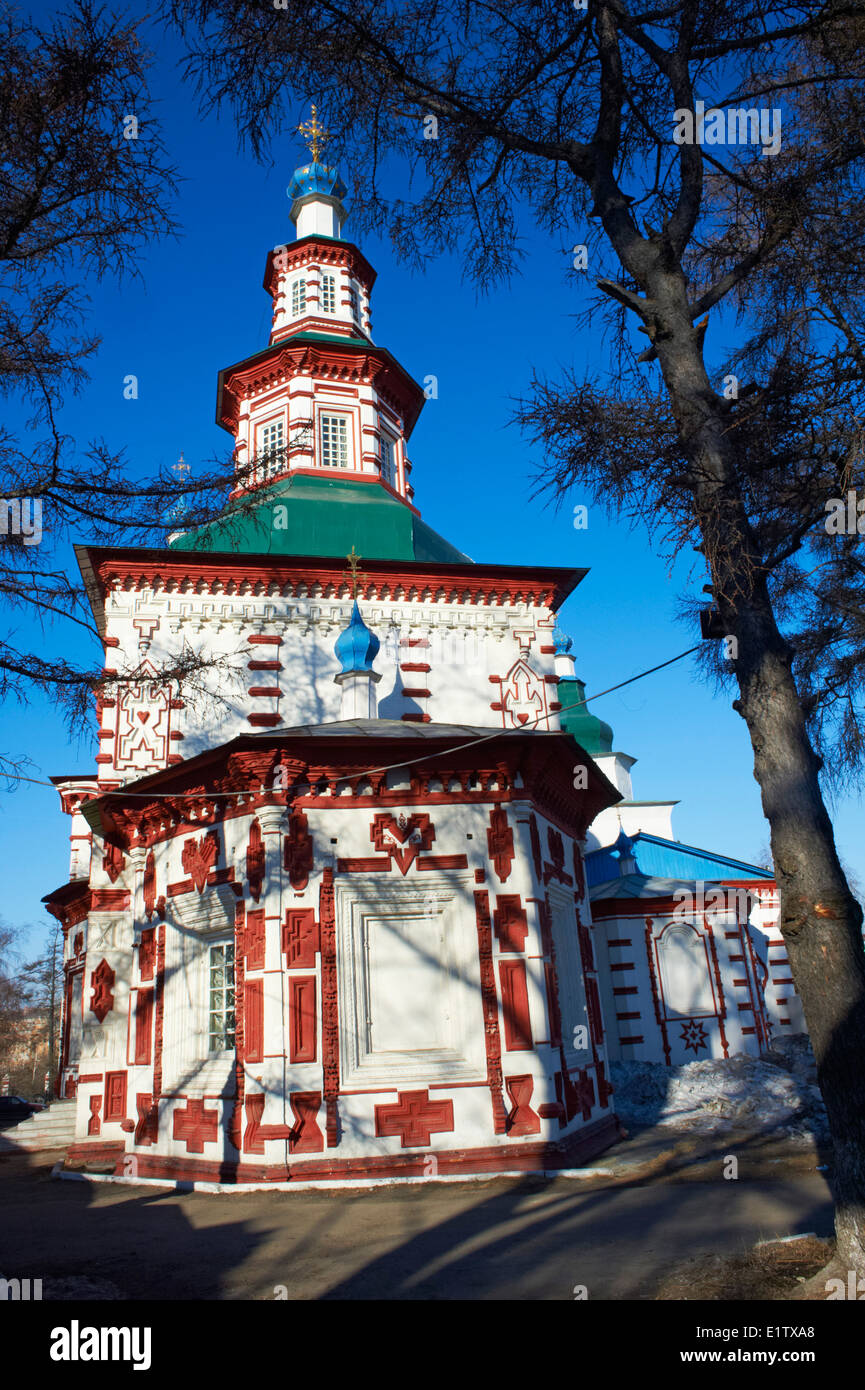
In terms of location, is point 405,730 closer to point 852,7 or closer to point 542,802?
point 542,802

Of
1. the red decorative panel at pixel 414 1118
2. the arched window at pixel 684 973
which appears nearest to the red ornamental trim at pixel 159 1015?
the red decorative panel at pixel 414 1118

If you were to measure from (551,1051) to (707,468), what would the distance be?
786 cm

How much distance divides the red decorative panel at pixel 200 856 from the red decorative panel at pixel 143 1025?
7.05 feet

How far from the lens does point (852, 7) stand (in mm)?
6754

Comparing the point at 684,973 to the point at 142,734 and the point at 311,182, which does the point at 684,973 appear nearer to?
the point at 142,734

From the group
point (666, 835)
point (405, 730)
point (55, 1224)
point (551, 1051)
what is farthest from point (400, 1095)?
point (666, 835)

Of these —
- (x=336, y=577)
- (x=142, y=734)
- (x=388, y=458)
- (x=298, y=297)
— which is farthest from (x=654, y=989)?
(x=298, y=297)

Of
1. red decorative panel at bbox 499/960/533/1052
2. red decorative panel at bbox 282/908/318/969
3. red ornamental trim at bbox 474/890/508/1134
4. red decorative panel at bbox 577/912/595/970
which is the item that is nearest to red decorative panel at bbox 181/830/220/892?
red decorative panel at bbox 282/908/318/969

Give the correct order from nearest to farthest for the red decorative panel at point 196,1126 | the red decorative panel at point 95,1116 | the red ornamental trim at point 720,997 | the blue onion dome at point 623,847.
Result: the red decorative panel at point 196,1126
the red decorative panel at point 95,1116
the red ornamental trim at point 720,997
the blue onion dome at point 623,847

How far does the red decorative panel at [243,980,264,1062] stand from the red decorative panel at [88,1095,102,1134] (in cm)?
596

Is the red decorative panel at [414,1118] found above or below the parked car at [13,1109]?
above

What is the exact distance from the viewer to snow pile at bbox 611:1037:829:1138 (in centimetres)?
1494

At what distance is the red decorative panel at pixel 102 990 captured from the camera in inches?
615

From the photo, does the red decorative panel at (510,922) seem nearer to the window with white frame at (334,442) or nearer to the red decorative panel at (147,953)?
the red decorative panel at (147,953)
